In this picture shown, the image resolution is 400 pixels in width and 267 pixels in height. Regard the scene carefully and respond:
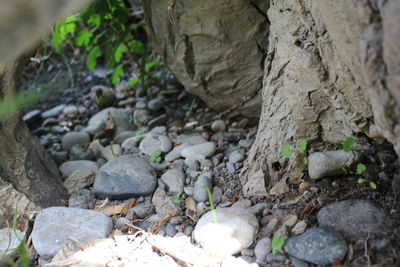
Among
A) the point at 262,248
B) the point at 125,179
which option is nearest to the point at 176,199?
the point at 125,179

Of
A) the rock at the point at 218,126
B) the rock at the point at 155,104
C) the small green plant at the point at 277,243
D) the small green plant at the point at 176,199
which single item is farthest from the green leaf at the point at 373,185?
the rock at the point at 155,104

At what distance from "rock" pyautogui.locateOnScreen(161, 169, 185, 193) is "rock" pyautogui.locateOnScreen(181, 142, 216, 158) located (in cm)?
17

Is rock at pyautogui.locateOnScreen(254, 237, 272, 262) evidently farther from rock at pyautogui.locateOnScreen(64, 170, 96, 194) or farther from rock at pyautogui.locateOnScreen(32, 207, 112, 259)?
rock at pyautogui.locateOnScreen(64, 170, 96, 194)

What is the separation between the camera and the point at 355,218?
155 cm

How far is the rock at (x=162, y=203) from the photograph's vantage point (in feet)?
6.43

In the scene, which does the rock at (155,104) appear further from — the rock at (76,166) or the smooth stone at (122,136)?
the rock at (76,166)

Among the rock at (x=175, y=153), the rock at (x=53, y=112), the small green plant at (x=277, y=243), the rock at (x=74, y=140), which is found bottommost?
the small green plant at (x=277, y=243)

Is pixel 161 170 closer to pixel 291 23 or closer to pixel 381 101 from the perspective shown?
pixel 291 23

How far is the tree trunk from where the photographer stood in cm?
196

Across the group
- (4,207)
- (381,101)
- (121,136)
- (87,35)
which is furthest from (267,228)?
(87,35)

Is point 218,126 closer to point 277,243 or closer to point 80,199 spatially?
point 80,199

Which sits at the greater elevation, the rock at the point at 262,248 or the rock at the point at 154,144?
the rock at the point at 154,144

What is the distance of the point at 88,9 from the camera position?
2.58 meters

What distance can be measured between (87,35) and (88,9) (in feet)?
1.56
